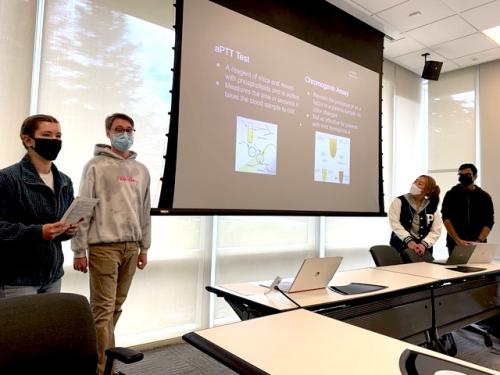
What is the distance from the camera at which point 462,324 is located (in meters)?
2.56

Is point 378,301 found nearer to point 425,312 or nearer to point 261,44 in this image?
point 425,312

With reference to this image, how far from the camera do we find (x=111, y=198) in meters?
2.13

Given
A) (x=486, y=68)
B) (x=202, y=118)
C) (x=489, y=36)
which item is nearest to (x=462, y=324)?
(x=202, y=118)

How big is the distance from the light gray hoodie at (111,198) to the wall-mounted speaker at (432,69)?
4041mm

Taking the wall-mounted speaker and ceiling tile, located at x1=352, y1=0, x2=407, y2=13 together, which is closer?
ceiling tile, located at x1=352, y1=0, x2=407, y2=13

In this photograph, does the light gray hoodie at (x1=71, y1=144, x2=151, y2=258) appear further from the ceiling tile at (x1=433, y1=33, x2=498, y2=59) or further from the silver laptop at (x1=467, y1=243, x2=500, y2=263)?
the ceiling tile at (x1=433, y1=33, x2=498, y2=59)

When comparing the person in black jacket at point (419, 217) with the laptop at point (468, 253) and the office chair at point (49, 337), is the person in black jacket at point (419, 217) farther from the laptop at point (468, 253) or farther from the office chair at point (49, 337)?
the office chair at point (49, 337)

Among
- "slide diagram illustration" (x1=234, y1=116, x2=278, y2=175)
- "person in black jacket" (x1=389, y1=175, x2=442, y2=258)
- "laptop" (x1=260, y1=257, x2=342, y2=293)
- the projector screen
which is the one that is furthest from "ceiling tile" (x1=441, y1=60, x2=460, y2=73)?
"laptop" (x1=260, y1=257, x2=342, y2=293)

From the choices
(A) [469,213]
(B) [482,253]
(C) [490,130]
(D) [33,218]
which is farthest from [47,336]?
(C) [490,130]

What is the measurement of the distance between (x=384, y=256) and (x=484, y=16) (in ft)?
9.17

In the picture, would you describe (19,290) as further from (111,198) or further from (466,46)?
(466,46)

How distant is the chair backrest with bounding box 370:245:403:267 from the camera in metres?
2.99

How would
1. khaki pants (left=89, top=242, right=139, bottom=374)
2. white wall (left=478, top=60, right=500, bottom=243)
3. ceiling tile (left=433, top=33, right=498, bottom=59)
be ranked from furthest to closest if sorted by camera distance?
white wall (left=478, top=60, right=500, bottom=243)
ceiling tile (left=433, top=33, right=498, bottom=59)
khaki pants (left=89, top=242, right=139, bottom=374)

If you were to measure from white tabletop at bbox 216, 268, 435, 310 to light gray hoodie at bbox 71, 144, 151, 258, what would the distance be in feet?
2.23
